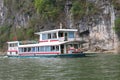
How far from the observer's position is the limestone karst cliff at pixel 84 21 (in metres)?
50.3

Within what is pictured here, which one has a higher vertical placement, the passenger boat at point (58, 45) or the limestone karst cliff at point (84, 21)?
the limestone karst cliff at point (84, 21)

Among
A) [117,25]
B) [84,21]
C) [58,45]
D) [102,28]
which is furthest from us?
[84,21]

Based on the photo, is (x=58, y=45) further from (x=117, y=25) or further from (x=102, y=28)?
(x=102, y=28)

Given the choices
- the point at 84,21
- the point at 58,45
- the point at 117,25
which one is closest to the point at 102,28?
the point at 117,25

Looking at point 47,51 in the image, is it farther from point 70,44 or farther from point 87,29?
point 87,29

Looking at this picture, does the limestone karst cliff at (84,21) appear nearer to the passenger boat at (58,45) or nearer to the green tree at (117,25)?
the green tree at (117,25)

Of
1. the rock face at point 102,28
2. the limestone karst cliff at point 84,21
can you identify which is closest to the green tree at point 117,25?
the limestone karst cliff at point 84,21

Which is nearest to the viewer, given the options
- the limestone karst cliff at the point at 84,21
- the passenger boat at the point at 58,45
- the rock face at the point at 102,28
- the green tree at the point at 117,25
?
the passenger boat at the point at 58,45

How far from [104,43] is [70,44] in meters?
14.3

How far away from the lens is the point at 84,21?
54312 millimetres

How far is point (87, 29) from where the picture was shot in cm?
5344

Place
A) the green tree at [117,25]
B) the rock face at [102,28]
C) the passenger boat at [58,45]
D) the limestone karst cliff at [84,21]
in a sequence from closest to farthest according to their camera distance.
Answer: the passenger boat at [58,45], the green tree at [117,25], the rock face at [102,28], the limestone karst cliff at [84,21]

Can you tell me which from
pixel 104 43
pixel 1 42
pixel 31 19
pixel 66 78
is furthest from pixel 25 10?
pixel 66 78

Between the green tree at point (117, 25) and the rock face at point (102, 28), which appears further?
the rock face at point (102, 28)
